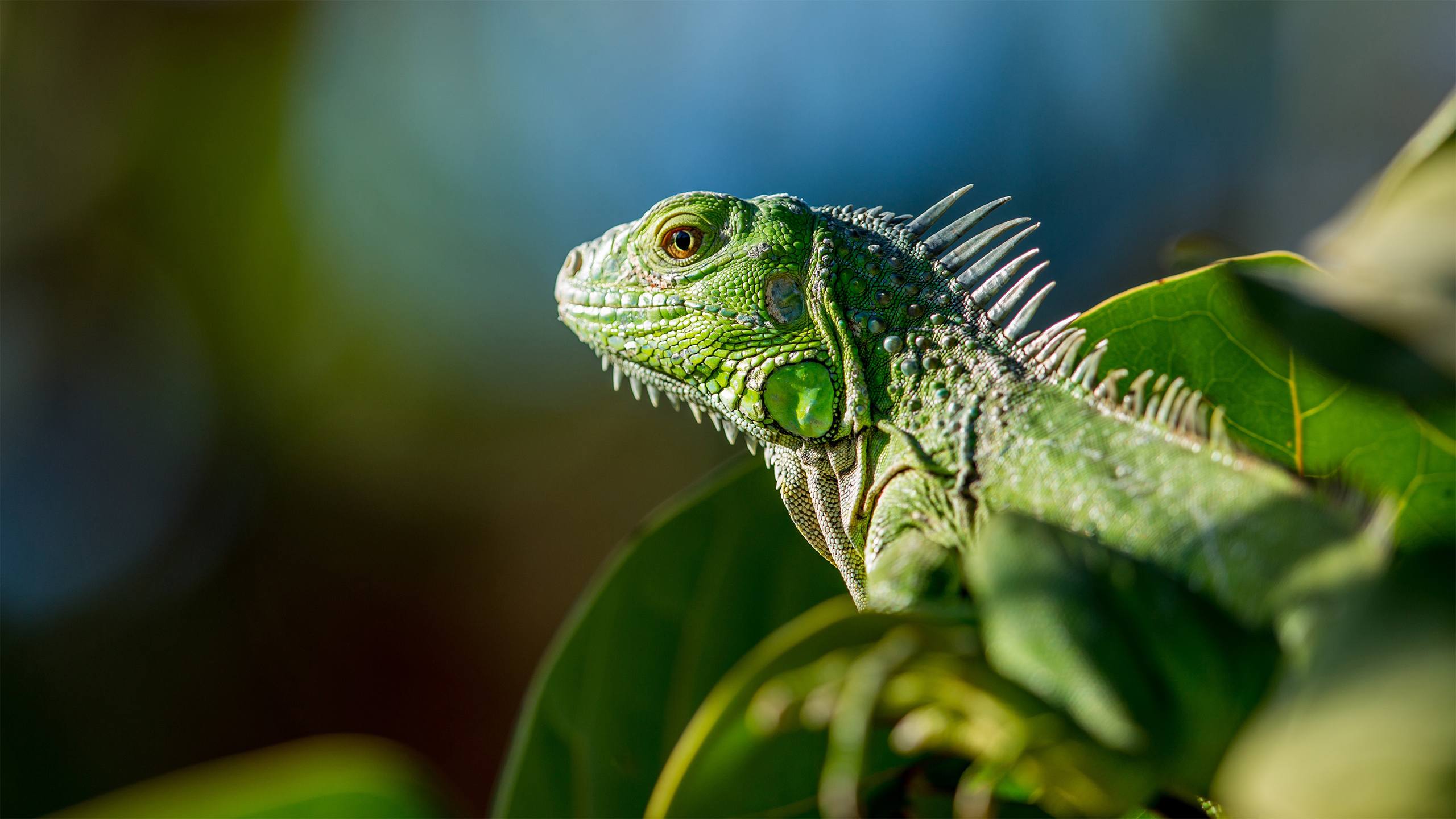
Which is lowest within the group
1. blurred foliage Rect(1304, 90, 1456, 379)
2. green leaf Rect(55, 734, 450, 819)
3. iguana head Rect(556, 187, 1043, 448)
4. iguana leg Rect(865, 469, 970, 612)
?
green leaf Rect(55, 734, 450, 819)

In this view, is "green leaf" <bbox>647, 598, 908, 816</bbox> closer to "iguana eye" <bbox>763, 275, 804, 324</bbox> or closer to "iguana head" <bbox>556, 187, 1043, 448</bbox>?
"iguana head" <bbox>556, 187, 1043, 448</bbox>

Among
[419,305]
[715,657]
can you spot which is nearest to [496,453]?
[419,305]

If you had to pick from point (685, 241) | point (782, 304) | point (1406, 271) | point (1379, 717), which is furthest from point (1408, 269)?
point (685, 241)

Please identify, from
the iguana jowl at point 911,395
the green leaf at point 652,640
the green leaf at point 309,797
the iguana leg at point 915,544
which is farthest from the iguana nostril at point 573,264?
the green leaf at point 309,797

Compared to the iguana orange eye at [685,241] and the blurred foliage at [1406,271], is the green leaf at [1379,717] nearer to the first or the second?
the blurred foliage at [1406,271]

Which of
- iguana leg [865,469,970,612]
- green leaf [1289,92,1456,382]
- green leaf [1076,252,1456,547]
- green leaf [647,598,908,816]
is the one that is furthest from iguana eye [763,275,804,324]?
green leaf [1289,92,1456,382]

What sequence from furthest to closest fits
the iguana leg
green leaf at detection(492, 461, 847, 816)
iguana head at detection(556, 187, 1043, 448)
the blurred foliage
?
iguana head at detection(556, 187, 1043, 448) → green leaf at detection(492, 461, 847, 816) → the iguana leg → the blurred foliage

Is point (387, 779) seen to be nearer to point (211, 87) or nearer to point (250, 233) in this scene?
point (250, 233)

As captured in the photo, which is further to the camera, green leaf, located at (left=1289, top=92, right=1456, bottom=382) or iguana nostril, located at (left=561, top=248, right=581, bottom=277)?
iguana nostril, located at (left=561, top=248, right=581, bottom=277)
